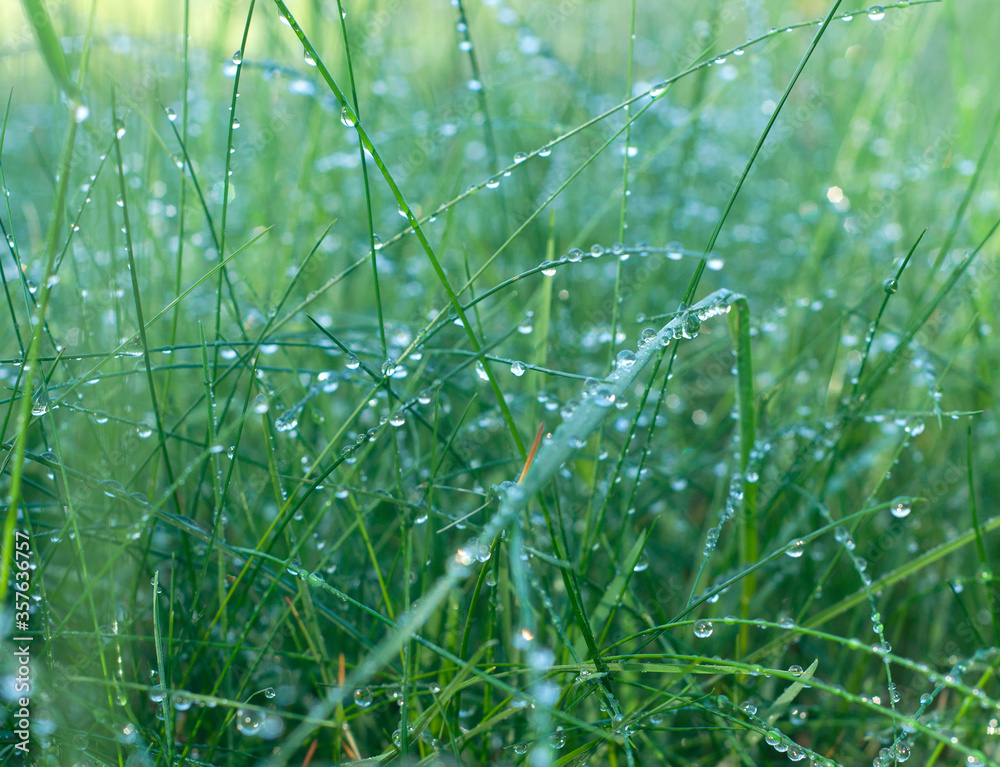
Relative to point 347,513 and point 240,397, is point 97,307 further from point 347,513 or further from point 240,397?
point 347,513

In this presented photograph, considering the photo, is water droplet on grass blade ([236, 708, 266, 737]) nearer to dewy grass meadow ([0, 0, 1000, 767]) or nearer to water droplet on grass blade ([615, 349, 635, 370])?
dewy grass meadow ([0, 0, 1000, 767])

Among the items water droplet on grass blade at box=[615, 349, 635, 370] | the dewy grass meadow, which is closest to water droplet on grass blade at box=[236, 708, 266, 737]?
the dewy grass meadow

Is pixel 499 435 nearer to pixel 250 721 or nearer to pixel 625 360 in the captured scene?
pixel 625 360

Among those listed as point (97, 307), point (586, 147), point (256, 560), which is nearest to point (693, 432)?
point (256, 560)

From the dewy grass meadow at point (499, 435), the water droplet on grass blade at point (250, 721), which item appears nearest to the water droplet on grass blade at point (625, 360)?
the dewy grass meadow at point (499, 435)

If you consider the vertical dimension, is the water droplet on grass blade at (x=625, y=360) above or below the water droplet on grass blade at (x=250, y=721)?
above

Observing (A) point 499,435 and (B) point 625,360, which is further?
(A) point 499,435

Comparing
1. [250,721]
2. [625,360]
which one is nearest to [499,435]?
[625,360]

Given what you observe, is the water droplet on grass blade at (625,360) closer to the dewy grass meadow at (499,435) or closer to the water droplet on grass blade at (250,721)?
the dewy grass meadow at (499,435)
